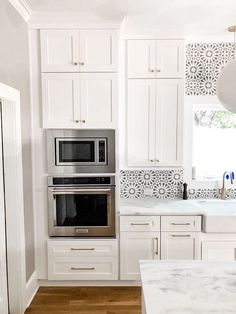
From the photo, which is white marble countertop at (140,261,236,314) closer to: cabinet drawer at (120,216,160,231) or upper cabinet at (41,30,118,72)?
cabinet drawer at (120,216,160,231)

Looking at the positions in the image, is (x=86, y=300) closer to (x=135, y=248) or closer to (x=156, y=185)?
(x=135, y=248)

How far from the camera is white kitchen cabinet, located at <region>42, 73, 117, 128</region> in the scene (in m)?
3.09

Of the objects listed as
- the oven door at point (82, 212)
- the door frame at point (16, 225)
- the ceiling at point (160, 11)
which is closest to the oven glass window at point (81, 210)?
the oven door at point (82, 212)

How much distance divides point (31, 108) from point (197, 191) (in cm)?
217

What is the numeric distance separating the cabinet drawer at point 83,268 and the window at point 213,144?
1.49m

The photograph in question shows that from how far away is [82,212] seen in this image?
3211 mm

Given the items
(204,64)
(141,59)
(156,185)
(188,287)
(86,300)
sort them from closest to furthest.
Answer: (188,287) < (86,300) < (141,59) < (204,64) < (156,185)

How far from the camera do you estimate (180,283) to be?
1541 mm

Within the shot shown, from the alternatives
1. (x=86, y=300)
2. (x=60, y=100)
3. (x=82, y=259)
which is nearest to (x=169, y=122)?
(x=60, y=100)

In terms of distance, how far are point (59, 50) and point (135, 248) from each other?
2170mm

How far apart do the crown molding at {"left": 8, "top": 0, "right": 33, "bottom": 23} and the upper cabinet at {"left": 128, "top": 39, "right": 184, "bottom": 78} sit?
111 centimetres

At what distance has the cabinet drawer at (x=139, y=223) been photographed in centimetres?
316

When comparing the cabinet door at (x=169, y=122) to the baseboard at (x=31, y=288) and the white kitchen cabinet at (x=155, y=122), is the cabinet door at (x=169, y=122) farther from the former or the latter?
the baseboard at (x=31, y=288)

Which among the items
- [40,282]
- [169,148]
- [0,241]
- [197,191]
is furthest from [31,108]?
[197,191]
